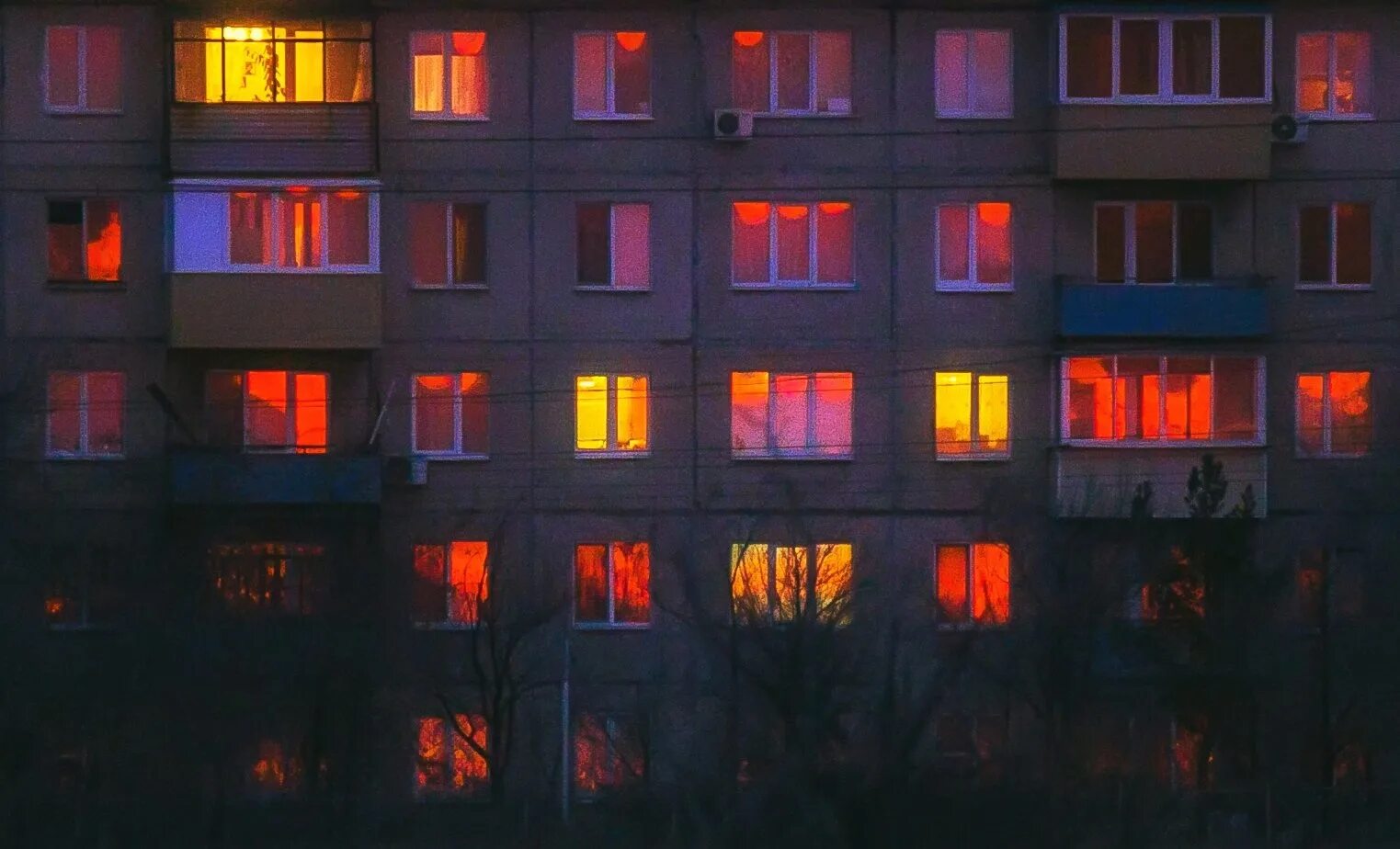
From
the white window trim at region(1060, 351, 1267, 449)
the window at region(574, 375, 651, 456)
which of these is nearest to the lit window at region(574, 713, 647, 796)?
the window at region(574, 375, 651, 456)

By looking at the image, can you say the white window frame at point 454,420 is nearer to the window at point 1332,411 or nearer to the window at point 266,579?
the window at point 266,579

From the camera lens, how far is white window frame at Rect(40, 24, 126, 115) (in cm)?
3161

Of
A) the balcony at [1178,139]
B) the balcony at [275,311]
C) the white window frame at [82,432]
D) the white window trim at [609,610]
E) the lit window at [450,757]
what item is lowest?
the lit window at [450,757]

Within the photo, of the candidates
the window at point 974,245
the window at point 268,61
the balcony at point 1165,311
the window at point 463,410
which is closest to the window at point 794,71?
the window at point 974,245

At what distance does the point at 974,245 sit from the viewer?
31.8 m

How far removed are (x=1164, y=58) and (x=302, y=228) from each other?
12.5m

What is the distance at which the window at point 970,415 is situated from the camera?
104 ft

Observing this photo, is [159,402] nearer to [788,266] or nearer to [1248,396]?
[788,266]

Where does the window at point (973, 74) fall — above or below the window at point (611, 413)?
above

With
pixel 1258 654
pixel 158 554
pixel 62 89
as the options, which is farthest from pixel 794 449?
pixel 62 89

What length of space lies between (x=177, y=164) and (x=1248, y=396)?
1568 cm

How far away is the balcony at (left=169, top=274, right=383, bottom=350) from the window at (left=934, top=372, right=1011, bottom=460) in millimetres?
8198

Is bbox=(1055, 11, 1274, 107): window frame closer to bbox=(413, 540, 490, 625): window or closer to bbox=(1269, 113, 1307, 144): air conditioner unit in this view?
bbox=(1269, 113, 1307, 144): air conditioner unit

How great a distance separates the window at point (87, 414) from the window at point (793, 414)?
8.91 m
